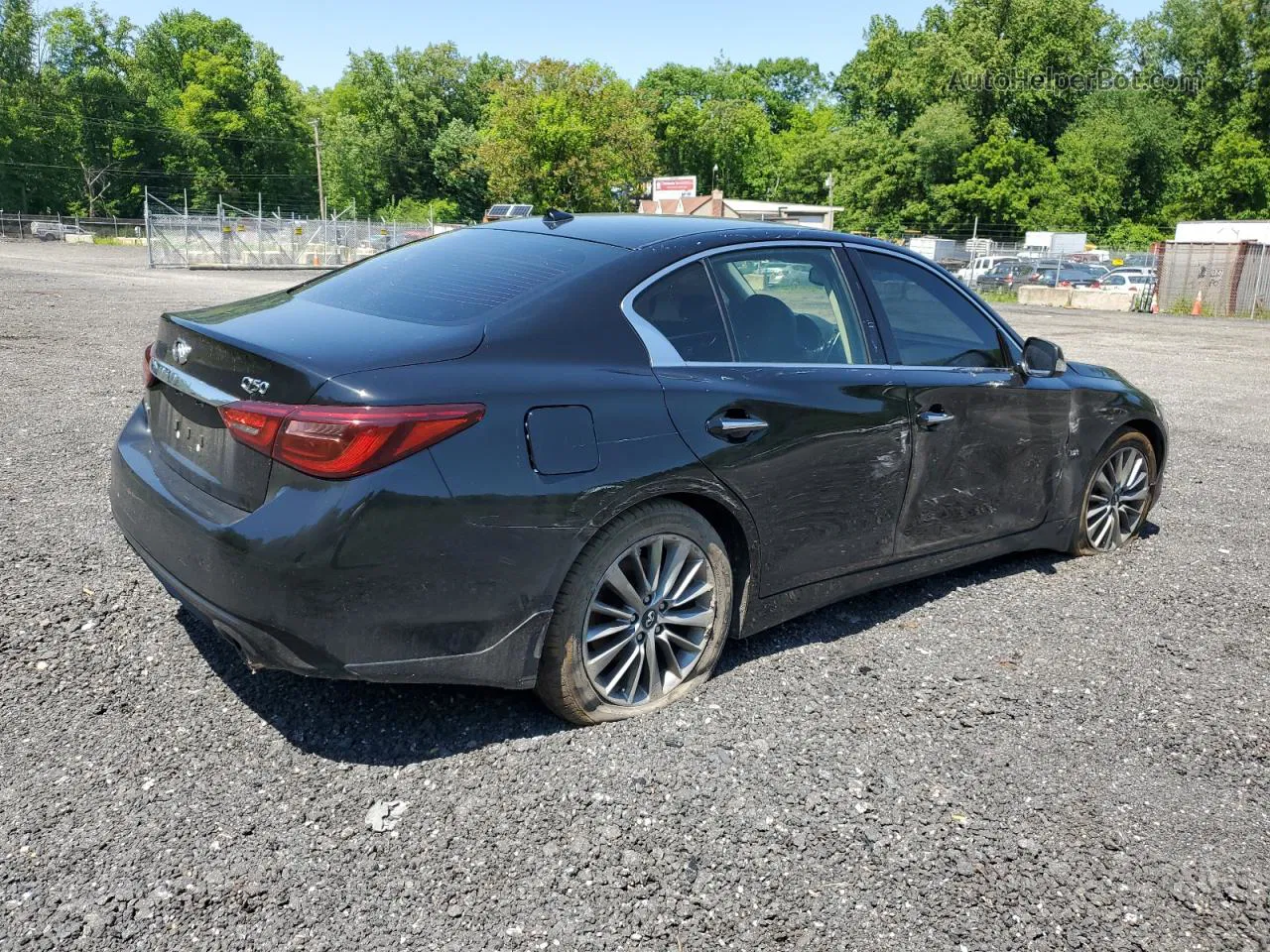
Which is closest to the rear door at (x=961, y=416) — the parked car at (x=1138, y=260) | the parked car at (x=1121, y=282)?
the parked car at (x=1121, y=282)

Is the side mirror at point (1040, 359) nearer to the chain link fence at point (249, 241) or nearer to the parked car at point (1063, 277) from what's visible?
the chain link fence at point (249, 241)

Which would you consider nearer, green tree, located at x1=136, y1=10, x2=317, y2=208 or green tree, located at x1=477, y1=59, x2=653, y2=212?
green tree, located at x1=477, y1=59, x2=653, y2=212

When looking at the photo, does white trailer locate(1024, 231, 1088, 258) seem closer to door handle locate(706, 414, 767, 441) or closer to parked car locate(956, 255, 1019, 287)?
parked car locate(956, 255, 1019, 287)

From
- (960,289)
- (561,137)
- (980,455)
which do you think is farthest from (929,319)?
(561,137)

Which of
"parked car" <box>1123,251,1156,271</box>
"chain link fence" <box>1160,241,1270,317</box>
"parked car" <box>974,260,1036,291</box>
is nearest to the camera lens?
"chain link fence" <box>1160,241,1270,317</box>

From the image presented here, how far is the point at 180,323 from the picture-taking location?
330 cm

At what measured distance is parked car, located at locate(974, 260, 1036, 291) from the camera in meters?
36.7

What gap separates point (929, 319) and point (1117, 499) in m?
1.75

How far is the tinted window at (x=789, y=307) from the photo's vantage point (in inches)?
140

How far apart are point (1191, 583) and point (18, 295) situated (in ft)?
61.0

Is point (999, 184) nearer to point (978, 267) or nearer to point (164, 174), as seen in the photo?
point (978, 267)

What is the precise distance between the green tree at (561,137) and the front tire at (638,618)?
161 feet

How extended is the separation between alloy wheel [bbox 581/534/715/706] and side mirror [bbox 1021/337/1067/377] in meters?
2.03

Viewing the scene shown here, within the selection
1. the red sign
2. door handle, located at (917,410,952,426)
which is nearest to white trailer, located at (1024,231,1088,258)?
the red sign
